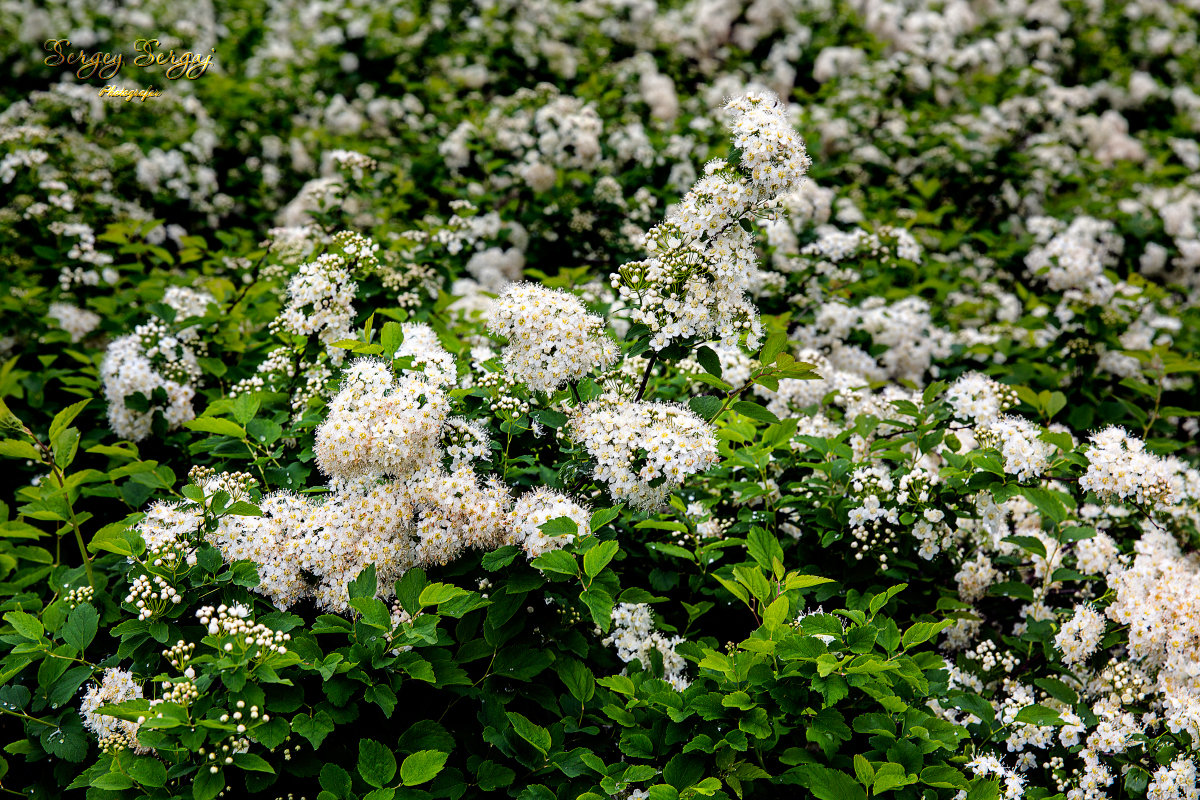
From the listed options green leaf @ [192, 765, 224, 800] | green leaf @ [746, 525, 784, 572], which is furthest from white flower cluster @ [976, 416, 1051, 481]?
green leaf @ [192, 765, 224, 800]

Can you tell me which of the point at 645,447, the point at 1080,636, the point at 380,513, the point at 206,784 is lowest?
the point at 1080,636

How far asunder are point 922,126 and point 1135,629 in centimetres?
545

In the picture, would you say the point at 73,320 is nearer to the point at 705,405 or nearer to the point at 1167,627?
the point at 705,405

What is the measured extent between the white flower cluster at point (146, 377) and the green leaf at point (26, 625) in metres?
1.26

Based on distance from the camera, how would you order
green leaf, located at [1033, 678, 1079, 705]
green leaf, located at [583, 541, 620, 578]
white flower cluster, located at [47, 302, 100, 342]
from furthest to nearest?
1. white flower cluster, located at [47, 302, 100, 342]
2. green leaf, located at [1033, 678, 1079, 705]
3. green leaf, located at [583, 541, 620, 578]

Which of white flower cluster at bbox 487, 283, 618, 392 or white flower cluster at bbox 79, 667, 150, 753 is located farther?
white flower cluster at bbox 487, 283, 618, 392

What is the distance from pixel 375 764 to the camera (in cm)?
221

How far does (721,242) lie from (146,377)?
2468 millimetres

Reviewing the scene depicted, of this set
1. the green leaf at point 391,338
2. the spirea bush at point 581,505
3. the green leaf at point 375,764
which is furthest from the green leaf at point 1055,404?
the green leaf at point 375,764

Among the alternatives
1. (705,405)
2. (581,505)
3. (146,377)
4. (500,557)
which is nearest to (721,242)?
(705,405)

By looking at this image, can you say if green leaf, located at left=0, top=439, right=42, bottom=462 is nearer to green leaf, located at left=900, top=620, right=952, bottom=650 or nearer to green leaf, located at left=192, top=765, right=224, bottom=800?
green leaf, located at left=192, top=765, right=224, bottom=800

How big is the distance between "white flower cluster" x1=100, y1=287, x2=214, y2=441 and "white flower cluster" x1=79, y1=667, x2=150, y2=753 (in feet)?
4.64

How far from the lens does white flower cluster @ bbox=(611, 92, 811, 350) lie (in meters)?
2.66

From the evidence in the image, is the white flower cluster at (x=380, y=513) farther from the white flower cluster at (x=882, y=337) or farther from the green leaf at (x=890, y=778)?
the white flower cluster at (x=882, y=337)
